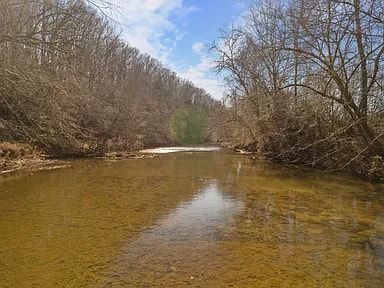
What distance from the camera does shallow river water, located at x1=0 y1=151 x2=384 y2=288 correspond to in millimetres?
4387

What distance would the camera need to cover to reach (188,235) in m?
6.08

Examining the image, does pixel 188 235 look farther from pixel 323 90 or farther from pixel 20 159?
pixel 20 159

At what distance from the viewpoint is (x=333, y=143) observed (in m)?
14.2

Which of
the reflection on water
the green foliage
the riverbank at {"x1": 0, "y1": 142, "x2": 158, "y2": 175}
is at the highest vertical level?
the green foliage

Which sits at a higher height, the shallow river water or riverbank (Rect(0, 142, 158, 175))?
riverbank (Rect(0, 142, 158, 175))

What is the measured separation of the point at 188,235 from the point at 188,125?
59.4 meters

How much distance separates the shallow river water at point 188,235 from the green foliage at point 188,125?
46.4 meters

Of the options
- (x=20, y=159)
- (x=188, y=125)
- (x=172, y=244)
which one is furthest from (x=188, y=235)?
(x=188, y=125)

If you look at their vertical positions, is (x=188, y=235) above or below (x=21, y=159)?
below

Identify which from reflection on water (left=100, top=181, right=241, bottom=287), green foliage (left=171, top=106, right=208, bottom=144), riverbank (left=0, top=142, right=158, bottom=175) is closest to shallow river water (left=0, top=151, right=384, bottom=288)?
reflection on water (left=100, top=181, right=241, bottom=287)

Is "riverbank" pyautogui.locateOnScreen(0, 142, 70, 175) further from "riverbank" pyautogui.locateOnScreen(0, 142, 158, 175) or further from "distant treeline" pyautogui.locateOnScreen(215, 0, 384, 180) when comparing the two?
"distant treeline" pyautogui.locateOnScreen(215, 0, 384, 180)

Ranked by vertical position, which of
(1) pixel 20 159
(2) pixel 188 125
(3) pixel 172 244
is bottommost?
(3) pixel 172 244

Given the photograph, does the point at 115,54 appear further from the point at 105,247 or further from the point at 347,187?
the point at 105,247

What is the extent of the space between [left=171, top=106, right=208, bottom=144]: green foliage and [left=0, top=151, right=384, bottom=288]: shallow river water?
152 ft
